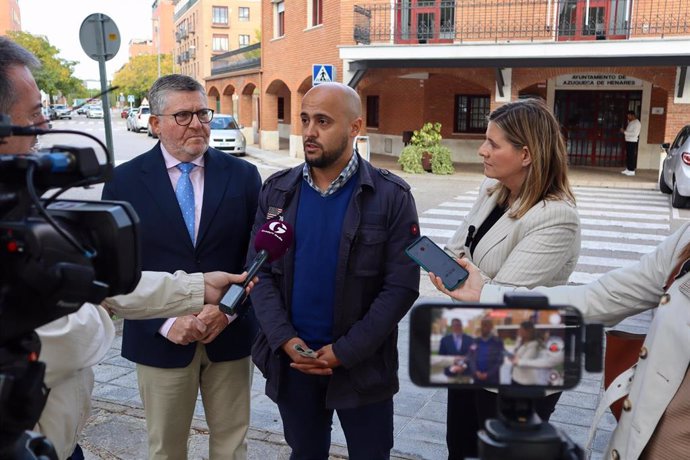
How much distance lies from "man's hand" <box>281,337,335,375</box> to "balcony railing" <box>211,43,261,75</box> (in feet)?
95.0

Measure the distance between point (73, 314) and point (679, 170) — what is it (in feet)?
44.9

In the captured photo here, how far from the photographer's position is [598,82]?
22.5 metres

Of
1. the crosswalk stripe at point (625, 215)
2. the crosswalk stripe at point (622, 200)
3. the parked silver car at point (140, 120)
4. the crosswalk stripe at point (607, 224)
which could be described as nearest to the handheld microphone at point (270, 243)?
the crosswalk stripe at point (607, 224)

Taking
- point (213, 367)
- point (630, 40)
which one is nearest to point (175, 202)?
point (213, 367)

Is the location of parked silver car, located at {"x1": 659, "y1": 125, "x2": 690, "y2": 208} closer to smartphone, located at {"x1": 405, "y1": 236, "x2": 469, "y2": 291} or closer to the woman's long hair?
the woman's long hair

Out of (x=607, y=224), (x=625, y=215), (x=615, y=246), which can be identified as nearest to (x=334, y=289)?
(x=615, y=246)

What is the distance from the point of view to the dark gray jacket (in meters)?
2.83

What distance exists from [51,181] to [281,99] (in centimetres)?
3807

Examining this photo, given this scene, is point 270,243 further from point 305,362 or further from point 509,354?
point 509,354

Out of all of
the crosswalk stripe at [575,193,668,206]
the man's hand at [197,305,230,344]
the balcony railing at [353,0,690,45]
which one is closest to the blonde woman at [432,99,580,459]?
the man's hand at [197,305,230,344]

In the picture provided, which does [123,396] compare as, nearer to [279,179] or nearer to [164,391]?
[164,391]

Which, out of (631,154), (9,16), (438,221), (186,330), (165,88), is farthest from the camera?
(9,16)

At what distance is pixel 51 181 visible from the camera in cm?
134

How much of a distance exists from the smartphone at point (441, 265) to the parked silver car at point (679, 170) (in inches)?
482
